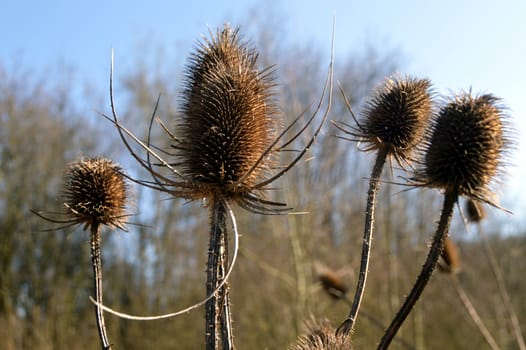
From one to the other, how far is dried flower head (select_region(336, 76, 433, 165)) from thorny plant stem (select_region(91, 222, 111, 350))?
1.25 m

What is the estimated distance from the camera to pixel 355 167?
63.4 feet

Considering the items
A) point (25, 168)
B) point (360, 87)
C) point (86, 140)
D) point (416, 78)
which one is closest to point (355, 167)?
point (360, 87)

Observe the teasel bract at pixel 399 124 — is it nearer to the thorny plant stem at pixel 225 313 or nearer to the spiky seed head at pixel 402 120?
the spiky seed head at pixel 402 120

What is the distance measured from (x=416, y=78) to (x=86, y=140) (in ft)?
57.8

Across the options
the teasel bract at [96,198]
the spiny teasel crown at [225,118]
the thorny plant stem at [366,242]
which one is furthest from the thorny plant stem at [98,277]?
the thorny plant stem at [366,242]

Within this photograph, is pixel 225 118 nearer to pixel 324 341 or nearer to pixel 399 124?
pixel 399 124

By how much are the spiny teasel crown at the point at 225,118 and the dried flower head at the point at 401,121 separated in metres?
0.45

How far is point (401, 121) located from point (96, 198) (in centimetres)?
147

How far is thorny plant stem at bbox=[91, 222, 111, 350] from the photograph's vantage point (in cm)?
245

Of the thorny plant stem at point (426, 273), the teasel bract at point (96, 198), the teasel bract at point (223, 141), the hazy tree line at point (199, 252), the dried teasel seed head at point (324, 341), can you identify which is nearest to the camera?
the dried teasel seed head at point (324, 341)

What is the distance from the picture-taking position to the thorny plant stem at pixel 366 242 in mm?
2342

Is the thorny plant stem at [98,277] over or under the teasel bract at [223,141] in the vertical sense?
under

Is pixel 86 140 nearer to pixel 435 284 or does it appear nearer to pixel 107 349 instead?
pixel 435 284

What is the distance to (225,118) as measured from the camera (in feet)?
8.91
